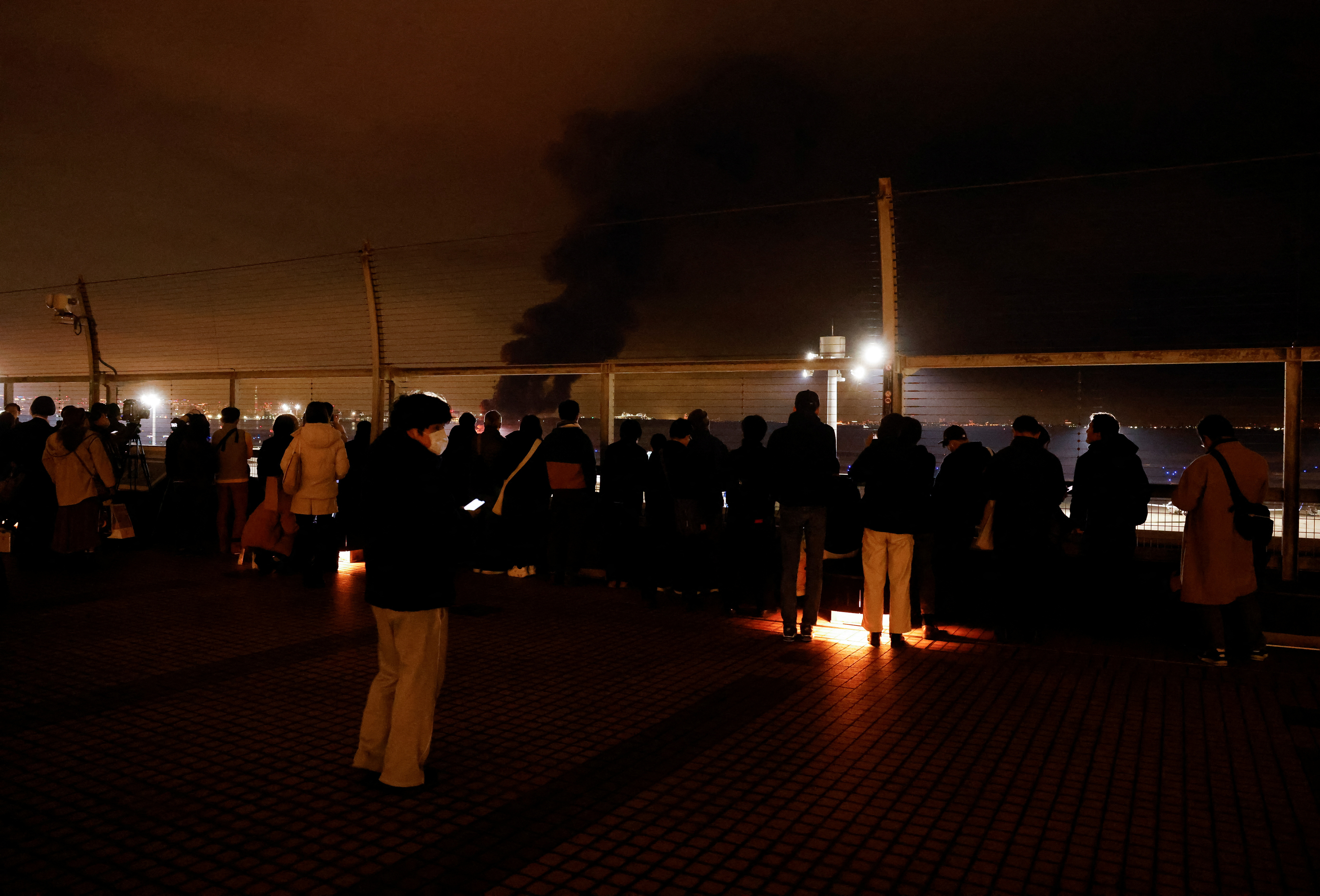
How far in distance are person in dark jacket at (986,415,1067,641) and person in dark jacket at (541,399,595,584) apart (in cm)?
352

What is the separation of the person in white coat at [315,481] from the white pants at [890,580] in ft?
15.0

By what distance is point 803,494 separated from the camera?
640 centimetres

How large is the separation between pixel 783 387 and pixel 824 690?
3118 mm

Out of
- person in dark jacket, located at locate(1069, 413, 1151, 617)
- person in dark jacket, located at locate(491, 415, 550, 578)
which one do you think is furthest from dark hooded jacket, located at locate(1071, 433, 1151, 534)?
person in dark jacket, located at locate(491, 415, 550, 578)

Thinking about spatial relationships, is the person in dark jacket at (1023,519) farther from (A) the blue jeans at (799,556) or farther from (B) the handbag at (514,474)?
(B) the handbag at (514,474)

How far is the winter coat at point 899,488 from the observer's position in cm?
631

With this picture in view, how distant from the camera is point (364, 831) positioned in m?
3.35

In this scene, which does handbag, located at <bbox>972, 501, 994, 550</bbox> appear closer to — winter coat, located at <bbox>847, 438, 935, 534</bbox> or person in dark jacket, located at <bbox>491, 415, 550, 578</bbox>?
winter coat, located at <bbox>847, 438, 935, 534</bbox>

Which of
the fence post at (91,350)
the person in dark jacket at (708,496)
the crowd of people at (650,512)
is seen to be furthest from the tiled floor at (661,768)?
the fence post at (91,350)

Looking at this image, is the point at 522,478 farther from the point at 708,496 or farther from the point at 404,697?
the point at 404,697

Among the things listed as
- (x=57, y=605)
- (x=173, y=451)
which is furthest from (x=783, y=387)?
(x=173, y=451)

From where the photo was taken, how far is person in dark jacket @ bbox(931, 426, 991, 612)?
21.7 ft

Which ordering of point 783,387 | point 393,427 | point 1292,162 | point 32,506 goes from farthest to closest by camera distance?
point 32,506 < point 783,387 < point 1292,162 < point 393,427

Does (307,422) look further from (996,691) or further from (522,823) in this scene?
(996,691)
